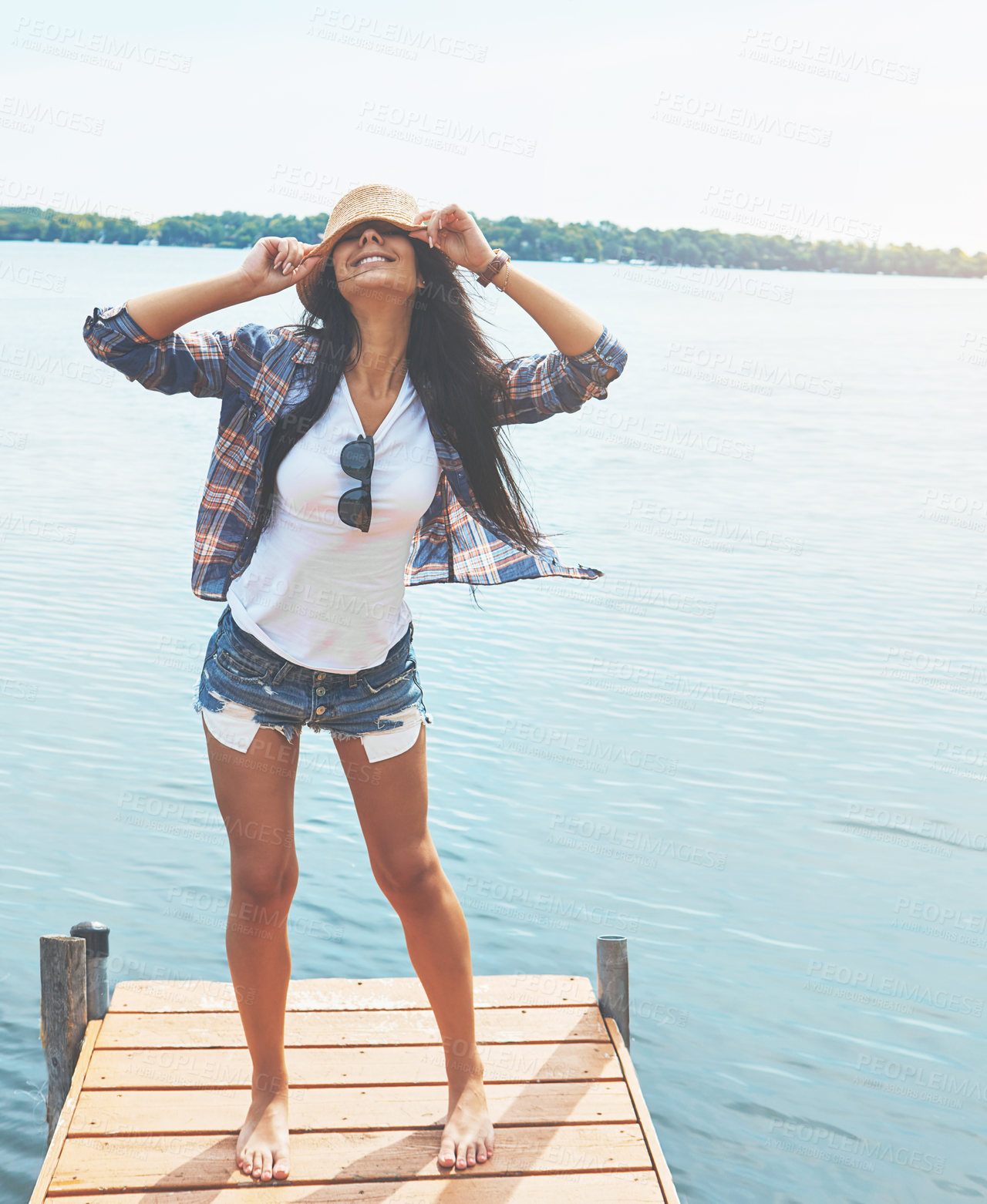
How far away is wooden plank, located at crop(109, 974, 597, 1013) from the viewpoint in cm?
400

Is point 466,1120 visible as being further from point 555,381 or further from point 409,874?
point 555,381

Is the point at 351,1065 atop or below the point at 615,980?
below

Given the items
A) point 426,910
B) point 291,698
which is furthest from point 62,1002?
point 291,698

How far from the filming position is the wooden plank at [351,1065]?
11.7 feet

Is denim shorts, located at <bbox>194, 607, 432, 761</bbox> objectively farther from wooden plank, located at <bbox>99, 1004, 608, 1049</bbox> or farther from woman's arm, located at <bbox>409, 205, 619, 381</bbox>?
wooden plank, located at <bbox>99, 1004, 608, 1049</bbox>

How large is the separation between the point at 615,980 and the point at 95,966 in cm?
160

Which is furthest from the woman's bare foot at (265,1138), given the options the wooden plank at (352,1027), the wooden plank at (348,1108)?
the wooden plank at (352,1027)

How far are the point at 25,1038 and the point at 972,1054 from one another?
390 centimetres

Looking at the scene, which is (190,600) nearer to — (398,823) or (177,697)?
(177,697)

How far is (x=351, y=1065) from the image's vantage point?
3.65 m

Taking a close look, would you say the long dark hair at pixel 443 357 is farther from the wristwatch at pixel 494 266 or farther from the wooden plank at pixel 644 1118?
the wooden plank at pixel 644 1118

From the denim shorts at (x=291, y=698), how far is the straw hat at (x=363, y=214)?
820 millimetres

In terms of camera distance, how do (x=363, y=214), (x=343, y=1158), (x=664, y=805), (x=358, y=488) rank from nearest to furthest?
(x=358, y=488)
(x=363, y=214)
(x=343, y=1158)
(x=664, y=805)

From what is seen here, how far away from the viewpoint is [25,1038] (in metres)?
5.24
